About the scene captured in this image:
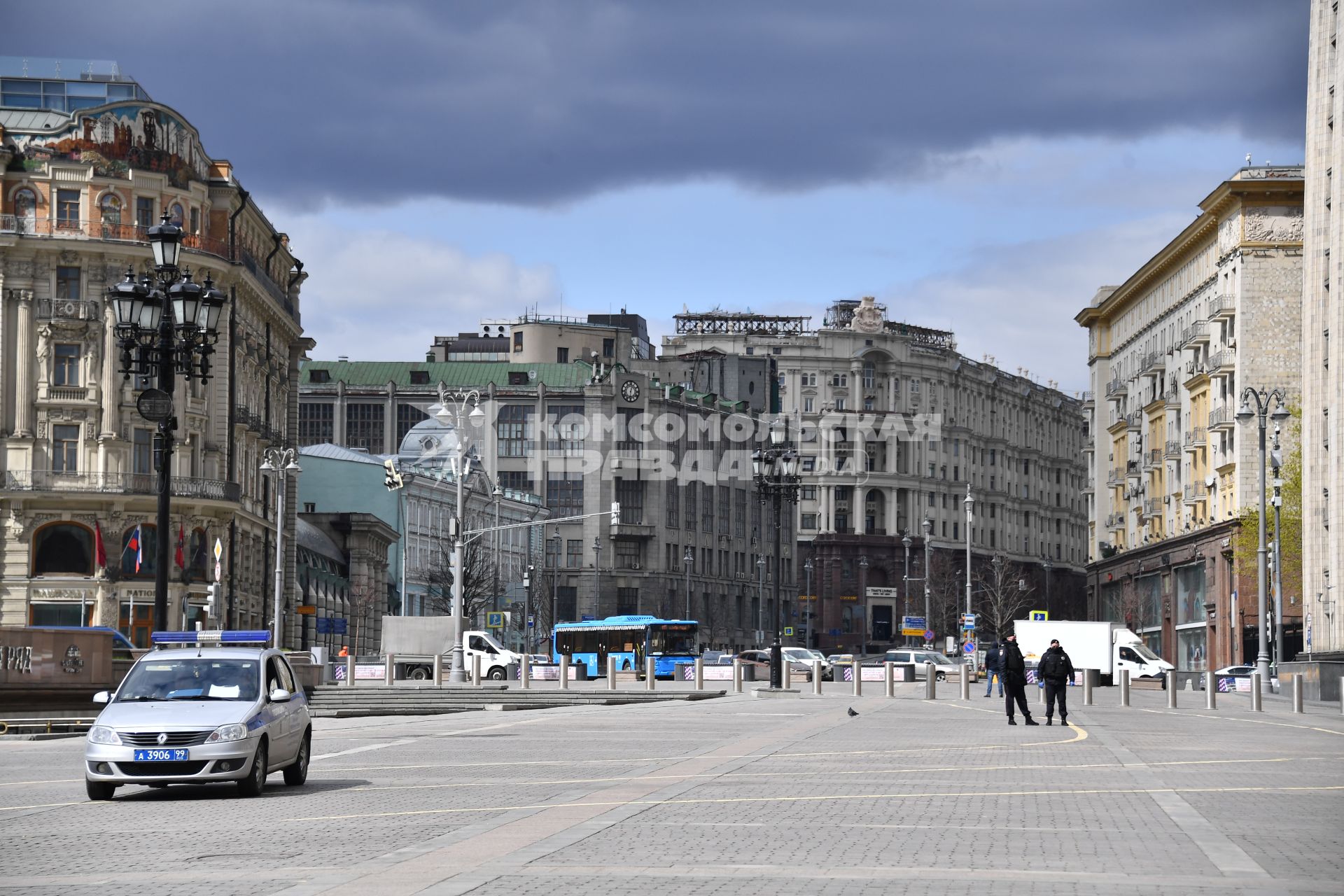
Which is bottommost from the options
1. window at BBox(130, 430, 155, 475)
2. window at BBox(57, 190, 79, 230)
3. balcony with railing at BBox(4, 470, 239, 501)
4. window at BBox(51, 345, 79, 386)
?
balcony with railing at BBox(4, 470, 239, 501)

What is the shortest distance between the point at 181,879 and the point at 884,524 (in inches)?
6465

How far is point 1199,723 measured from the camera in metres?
37.6

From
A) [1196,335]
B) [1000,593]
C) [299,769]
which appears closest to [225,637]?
[299,769]

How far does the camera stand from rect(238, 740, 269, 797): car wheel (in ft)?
60.7

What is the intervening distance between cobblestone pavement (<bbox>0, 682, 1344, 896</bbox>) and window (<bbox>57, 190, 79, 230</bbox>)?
46.7 meters

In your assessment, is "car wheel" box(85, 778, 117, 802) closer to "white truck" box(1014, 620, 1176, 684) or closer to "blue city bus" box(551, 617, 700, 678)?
"white truck" box(1014, 620, 1176, 684)

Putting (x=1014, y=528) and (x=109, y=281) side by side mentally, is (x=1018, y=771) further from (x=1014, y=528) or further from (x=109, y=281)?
(x=1014, y=528)

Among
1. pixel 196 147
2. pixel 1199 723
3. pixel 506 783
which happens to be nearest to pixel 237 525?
pixel 196 147

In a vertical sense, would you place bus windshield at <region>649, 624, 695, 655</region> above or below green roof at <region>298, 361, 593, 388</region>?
below

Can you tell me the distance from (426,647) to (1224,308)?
1612 inches

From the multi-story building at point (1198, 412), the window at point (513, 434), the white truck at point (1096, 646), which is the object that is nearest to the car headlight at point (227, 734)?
the white truck at point (1096, 646)

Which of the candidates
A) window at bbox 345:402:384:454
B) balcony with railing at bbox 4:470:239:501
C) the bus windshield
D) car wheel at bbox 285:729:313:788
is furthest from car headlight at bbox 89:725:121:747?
window at bbox 345:402:384:454

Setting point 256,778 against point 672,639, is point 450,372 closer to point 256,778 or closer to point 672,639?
point 672,639

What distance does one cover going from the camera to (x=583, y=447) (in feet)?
485
